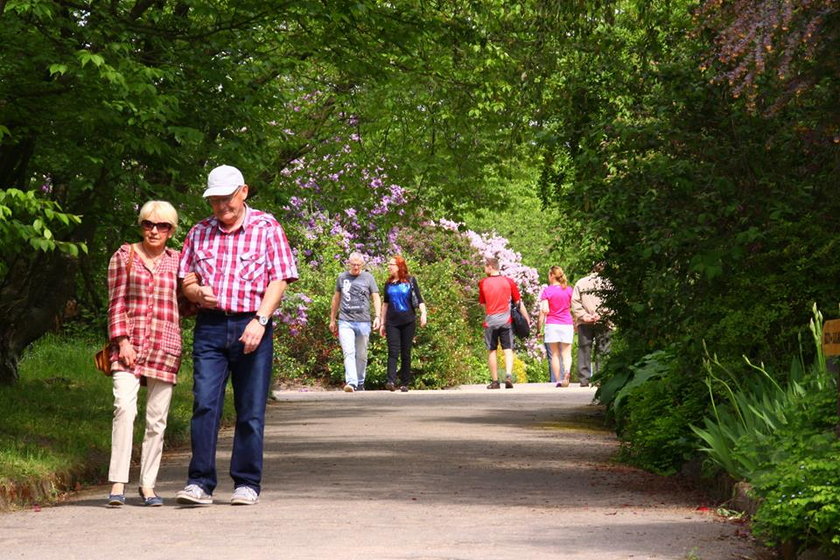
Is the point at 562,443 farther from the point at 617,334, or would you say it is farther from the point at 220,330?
the point at 220,330

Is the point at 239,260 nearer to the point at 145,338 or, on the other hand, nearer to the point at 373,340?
the point at 145,338

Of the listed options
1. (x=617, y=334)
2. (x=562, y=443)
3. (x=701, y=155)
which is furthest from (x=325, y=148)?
(x=701, y=155)

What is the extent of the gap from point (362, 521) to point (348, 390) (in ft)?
57.7

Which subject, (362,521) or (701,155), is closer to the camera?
(362,521)

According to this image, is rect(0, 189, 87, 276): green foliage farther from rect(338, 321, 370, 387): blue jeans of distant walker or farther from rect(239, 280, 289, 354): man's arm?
rect(338, 321, 370, 387): blue jeans of distant walker

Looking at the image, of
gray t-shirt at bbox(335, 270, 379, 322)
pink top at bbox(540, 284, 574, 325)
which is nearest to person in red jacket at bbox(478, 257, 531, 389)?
pink top at bbox(540, 284, 574, 325)

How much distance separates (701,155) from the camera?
11773 millimetres

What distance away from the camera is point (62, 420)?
1405 cm

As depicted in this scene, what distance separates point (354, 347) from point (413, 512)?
17202 mm

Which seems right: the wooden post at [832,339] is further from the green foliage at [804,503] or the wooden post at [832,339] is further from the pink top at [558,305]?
the pink top at [558,305]

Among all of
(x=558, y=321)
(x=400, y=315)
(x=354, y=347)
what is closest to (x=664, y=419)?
(x=400, y=315)

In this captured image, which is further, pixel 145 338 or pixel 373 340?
pixel 373 340

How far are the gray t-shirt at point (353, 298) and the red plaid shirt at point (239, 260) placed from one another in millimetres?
15937

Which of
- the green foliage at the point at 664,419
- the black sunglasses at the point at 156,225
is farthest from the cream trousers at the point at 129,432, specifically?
the green foliage at the point at 664,419
